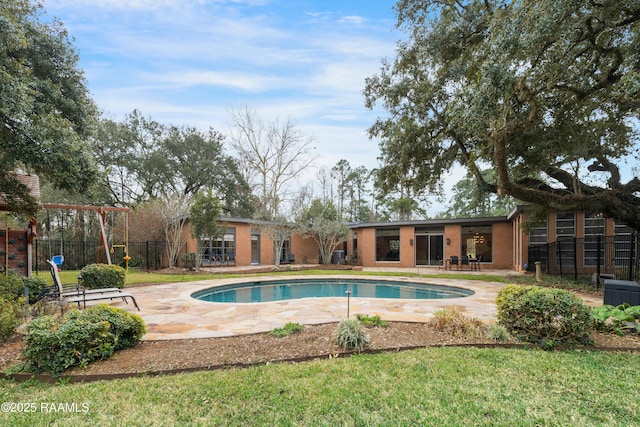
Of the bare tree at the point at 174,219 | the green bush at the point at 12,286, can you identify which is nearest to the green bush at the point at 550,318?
the green bush at the point at 12,286

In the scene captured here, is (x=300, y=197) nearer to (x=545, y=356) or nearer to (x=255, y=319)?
(x=255, y=319)

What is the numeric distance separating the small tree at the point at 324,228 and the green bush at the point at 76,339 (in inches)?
524

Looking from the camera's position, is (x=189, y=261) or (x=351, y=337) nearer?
(x=351, y=337)

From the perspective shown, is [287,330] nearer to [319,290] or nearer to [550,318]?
[550,318]

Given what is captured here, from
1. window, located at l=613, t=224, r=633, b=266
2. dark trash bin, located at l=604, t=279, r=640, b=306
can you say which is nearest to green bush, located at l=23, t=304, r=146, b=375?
dark trash bin, located at l=604, t=279, r=640, b=306

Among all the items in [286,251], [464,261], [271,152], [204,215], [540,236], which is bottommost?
[464,261]

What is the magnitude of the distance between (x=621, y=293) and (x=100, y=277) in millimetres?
11159

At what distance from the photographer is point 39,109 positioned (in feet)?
21.7

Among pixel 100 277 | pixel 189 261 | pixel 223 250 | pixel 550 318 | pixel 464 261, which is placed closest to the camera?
pixel 550 318

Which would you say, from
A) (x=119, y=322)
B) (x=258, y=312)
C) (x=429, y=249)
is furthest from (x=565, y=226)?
(x=119, y=322)

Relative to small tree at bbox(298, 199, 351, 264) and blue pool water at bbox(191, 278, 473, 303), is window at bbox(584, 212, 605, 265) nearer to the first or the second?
blue pool water at bbox(191, 278, 473, 303)

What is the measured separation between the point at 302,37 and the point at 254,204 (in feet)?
56.8

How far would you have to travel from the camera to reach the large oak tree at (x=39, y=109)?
552 cm

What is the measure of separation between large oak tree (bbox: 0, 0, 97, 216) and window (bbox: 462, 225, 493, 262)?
1663 centimetres
